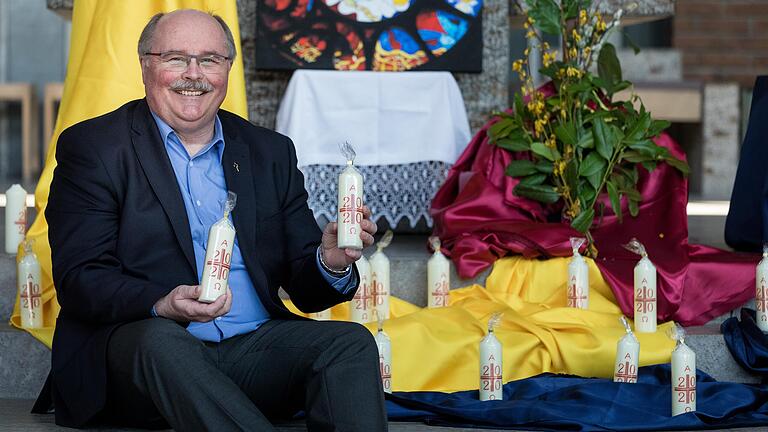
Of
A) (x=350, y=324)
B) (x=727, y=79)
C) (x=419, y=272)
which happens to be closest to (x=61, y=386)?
(x=350, y=324)

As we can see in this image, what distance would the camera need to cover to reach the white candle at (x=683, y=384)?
319cm

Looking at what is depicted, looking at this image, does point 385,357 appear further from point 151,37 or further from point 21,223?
point 21,223

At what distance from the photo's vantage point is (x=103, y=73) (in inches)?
151

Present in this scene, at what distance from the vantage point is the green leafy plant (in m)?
4.25

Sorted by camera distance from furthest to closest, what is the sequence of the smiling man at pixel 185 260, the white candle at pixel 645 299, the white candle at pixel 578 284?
the white candle at pixel 578 284, the white candle at pixel 645 299, the smiling man at pixel 185 260

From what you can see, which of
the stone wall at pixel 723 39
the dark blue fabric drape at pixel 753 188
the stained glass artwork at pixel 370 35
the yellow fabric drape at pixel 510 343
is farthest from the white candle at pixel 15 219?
Answer: the stone wall at pixel 723 39

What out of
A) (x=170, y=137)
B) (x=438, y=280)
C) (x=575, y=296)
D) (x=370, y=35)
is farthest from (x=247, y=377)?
(x=370, y=35)

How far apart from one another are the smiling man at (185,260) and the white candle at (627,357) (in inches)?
36.7

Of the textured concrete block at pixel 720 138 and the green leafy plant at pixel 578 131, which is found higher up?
the green leafy plant at pixel 578 131

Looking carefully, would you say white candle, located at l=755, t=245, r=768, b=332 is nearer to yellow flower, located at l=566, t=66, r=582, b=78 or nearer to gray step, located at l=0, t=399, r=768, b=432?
gray step, located at l=0, t=399, r=768, b=432

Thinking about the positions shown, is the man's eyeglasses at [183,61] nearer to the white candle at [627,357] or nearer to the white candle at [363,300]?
the white candle at [363,300]

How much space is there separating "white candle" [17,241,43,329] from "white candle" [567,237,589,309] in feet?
5.18

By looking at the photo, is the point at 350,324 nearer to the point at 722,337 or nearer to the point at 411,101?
the point at 722,337

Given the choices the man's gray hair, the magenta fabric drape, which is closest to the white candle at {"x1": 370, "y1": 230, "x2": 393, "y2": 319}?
the magenta fabric drape
